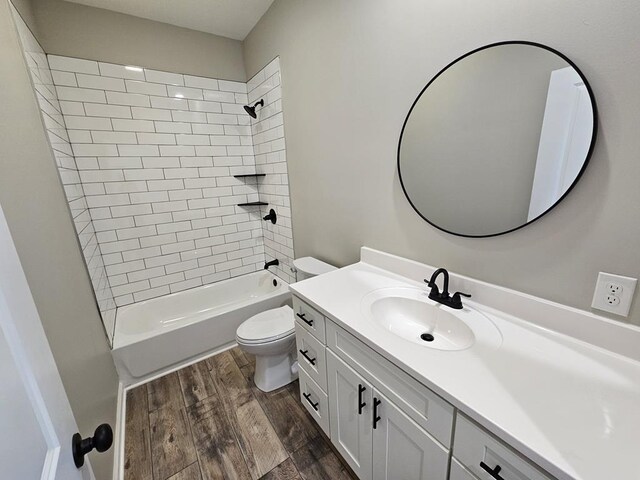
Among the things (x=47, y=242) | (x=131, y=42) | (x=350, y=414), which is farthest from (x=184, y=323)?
(x=131, y=42)

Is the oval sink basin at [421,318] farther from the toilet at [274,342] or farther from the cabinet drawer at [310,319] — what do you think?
the toilet at [274,342]

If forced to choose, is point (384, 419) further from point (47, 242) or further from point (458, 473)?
point (47, 242)

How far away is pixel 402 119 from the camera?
1225 mm

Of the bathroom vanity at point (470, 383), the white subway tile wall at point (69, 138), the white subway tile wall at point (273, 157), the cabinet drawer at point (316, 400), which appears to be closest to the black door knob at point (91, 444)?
the bathroom vanity at point (470, 383)

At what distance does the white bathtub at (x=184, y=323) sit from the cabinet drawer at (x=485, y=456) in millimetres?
1786

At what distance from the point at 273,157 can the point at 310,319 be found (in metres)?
1.58

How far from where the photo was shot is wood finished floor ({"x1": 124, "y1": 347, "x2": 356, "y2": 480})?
4.24 feet

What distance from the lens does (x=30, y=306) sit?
50 cm

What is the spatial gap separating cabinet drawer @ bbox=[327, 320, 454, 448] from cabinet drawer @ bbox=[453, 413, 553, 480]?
0.10ft

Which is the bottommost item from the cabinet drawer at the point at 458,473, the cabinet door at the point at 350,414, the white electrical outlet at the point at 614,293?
the cabinet door at the point at 350,414

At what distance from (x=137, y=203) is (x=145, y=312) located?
0.95m

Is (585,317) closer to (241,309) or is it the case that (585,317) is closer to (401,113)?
(401,113)

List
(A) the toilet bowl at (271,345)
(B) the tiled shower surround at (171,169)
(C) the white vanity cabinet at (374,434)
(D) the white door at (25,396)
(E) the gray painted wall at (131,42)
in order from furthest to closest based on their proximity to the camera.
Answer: (B) the tiled shower surround at (171,169) < (E) the gray painted wall at (131,42) < (A) the toilet bowl at (271,345) < (C) the white vanity cabinet at (374,434) < (D) the white door at (25,396)

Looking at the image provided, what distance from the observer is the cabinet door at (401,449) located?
76cm
